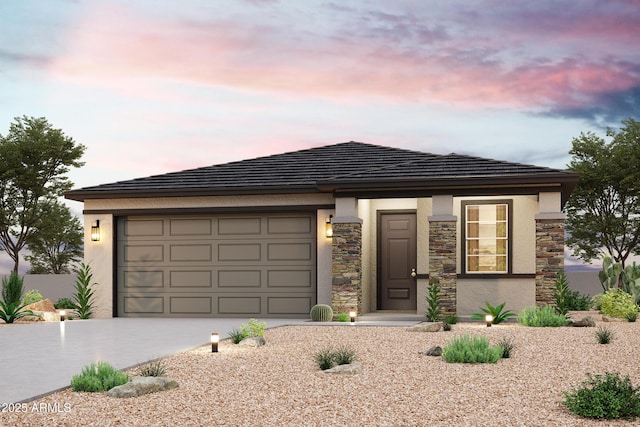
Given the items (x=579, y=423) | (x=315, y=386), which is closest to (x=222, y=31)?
(x=315, y=386)

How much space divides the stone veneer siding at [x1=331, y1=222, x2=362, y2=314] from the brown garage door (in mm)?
1279

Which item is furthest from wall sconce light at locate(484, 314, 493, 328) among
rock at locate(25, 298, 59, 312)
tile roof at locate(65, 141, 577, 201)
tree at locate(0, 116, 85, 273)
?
tree at locate(0, 116, 85, 273)

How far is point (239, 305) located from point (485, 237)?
251 inches

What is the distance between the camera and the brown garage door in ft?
59.0

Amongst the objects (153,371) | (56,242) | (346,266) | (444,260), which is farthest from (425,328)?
(56,242)

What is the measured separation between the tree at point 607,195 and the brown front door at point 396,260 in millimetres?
14714

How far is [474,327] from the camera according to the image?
14516mm

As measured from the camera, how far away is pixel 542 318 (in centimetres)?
1463

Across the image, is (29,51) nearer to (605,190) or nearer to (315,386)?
(315,386)

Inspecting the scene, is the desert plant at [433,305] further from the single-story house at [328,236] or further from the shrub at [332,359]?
the shrub at [332,359]

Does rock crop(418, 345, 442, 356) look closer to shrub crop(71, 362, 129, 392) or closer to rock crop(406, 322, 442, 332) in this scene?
rock crop(406, 322, 442, 332)

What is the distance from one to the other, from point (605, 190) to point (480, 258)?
51.1ft

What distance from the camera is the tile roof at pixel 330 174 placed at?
16.2 metres

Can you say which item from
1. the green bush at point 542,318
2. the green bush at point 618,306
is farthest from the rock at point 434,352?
the green bush at point 618,306
